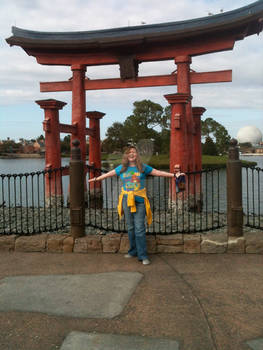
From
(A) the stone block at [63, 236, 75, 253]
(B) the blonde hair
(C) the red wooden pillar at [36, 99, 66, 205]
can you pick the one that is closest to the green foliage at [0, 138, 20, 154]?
(C) the red wooden pillar at [36, 99, 66, 205]

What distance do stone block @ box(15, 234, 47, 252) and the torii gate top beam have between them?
5.97m

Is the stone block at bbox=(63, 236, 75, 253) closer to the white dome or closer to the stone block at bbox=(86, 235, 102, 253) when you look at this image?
the stone block at bbox=(86, 235, 102, 253)

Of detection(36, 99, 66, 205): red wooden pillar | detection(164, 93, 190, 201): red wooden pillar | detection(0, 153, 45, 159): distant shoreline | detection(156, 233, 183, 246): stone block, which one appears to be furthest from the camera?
detection(0, 153, 45, 159): distant shoreline

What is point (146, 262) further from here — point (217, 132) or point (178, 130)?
point (217, 132)

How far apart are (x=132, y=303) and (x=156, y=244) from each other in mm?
1771

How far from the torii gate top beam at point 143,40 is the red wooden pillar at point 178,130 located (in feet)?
5.89

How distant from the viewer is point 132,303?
10.1 ft

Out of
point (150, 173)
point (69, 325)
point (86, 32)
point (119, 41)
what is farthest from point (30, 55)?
point (69, 325)

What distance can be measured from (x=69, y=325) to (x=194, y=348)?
1.02 m

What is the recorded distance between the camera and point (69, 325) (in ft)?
8.85

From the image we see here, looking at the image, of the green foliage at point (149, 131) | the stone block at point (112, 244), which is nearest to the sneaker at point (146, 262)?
the stone block at point (112, 244)

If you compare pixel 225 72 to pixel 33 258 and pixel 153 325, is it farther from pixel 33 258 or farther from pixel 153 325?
pixel 153 325

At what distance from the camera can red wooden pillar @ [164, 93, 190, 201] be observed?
782 centimetres

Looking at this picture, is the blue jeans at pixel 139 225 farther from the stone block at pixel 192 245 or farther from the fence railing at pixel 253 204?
the fence railing at pixel 253 204
